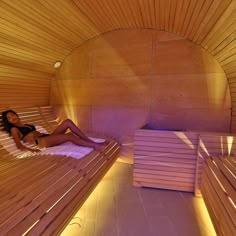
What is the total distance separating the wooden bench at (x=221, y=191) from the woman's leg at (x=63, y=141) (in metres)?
1.68

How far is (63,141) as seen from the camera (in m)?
3.60

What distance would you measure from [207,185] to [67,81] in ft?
11.5

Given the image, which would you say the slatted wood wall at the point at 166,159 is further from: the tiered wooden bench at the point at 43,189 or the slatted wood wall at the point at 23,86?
the slatted wood wall at the point at 23,86

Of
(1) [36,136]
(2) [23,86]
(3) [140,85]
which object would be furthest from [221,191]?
(2) [23,86]

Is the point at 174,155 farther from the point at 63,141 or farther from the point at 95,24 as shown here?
the point at 95,24

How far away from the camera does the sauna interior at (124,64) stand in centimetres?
292

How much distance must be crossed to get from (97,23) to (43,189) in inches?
118

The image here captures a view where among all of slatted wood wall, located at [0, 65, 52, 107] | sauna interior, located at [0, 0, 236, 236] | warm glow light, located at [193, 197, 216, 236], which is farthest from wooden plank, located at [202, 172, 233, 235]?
slatted wood wall, located at [0, 65, 52, 107]

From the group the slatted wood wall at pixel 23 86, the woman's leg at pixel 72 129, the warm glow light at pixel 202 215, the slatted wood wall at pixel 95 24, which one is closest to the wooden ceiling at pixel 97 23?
the slatted wood wall at pixel 95 24

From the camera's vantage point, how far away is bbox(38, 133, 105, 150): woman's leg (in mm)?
3428

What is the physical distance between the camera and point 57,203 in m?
1.83

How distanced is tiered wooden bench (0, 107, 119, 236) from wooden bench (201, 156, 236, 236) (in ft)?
4.24

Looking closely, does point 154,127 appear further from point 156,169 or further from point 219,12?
point 219,12

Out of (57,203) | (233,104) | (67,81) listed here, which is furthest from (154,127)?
(57,203)
